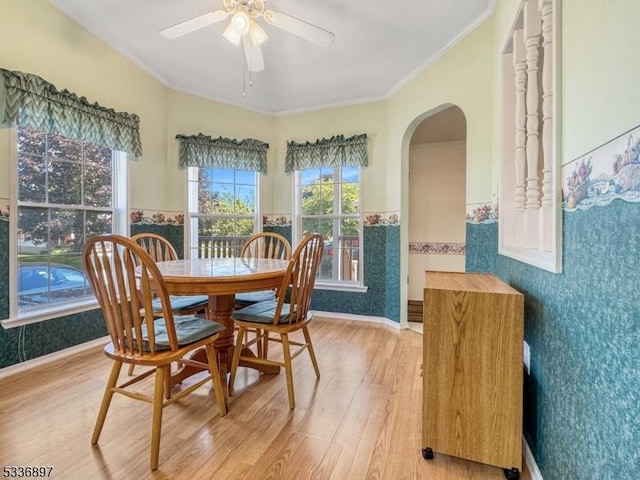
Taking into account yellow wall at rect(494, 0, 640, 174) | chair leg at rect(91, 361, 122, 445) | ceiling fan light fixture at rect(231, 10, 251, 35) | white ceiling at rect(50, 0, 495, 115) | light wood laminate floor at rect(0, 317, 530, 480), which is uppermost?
white ceiling at rect(50, 0, 495, 115)

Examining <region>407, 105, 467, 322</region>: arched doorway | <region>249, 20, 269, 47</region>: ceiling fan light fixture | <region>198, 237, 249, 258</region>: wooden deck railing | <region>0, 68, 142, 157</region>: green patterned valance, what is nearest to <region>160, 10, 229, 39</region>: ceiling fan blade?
<region>249, 20, 269, 47</region>: ceiling fan light fixture

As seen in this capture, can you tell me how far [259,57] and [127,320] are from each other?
1.91 metres

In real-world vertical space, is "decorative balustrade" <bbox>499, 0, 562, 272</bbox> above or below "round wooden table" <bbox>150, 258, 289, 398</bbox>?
above

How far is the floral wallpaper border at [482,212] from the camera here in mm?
2121

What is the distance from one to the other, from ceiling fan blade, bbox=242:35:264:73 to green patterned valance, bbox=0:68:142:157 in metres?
1.39

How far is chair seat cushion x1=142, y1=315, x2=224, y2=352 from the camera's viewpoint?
56.3 inches

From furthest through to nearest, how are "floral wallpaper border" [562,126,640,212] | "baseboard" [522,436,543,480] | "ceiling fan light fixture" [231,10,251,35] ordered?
"ceiling fan light fixture" [231,10,251,35]
"baseboard" [522,436,543,480]
"floral wallpaper border" [562,126,640,212]

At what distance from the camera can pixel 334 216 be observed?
3766 mm

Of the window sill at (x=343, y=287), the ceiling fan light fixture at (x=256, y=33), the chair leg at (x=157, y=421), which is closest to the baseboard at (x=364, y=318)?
the window sill at (x=343, y=287)

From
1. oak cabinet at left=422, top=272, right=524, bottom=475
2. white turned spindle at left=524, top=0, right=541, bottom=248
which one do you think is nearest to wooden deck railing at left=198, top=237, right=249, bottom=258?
oak cabinet at left=422, top=272, right=524, bottom=475

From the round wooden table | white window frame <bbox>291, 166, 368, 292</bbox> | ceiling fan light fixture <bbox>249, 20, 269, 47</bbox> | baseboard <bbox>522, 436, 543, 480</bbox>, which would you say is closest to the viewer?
baseboard <bbox>522, 436, 543, 480</bbox>

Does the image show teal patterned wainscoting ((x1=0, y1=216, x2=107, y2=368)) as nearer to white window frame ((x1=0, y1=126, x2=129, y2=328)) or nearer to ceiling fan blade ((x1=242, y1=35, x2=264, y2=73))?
white window frame ((x1=0, y1=126, x2=129, y2=328))

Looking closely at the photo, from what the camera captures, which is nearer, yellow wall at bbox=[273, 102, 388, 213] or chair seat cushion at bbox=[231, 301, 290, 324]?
chair seat cushion at bbox=[231, 301, 290, 324]

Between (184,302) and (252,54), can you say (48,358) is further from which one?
(252,54)
